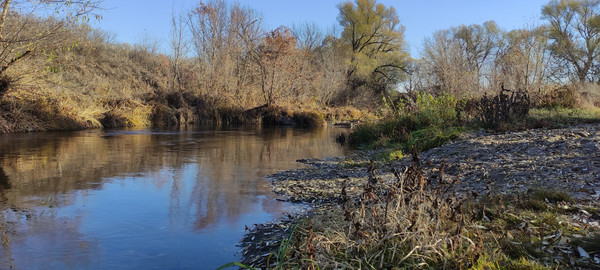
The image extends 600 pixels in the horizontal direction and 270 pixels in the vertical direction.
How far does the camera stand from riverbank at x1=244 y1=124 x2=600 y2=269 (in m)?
2.64

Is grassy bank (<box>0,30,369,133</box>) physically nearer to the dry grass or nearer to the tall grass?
the tall grass

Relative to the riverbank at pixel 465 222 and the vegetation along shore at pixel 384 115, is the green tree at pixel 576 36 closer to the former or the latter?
the vegetation along shore at pixel 384 115

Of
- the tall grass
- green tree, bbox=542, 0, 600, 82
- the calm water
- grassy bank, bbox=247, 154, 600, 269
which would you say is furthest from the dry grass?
green tree, bbox=542, 0, 600, 82

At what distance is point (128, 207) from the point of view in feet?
16.8

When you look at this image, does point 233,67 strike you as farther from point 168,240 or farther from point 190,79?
point 168,240

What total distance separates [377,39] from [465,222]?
40422 mm

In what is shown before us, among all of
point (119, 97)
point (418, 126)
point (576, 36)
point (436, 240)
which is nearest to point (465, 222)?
point (436, 240)

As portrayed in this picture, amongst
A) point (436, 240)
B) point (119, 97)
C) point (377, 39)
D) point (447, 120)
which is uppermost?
point (377, 39)

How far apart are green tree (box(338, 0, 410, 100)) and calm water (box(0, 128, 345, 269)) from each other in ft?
107

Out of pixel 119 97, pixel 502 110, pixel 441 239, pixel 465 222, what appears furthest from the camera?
pixel 119 97

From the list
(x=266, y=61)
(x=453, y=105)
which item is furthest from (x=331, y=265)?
(x=266, y=61)

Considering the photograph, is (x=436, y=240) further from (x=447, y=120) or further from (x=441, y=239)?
(x=447, y=120)

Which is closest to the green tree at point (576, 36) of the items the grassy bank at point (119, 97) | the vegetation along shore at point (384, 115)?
the vegetation along shore at point (384, 115)

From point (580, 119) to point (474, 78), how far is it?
719 cm
